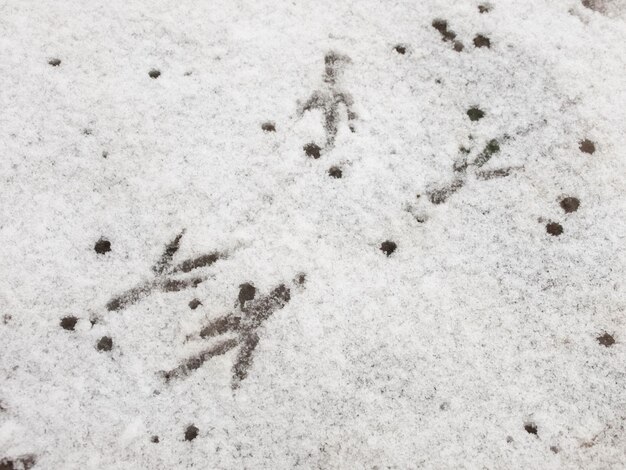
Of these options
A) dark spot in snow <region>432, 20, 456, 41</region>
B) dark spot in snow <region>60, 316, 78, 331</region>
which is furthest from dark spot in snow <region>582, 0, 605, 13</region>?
dark spot in snow <region>60, 316, 78, 331</region>

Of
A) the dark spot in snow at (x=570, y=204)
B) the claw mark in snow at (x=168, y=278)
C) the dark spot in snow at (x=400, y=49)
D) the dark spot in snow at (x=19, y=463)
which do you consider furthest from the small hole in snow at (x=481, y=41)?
the dark spot in snow at (x=19, y=463)

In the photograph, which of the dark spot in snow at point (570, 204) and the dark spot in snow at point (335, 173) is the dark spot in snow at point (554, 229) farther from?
the dark spot in snow at point (335, 173)

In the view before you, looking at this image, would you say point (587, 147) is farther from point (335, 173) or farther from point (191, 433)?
point (191, 433)

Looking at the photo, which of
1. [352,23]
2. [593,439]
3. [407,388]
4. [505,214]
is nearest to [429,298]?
[407,388]

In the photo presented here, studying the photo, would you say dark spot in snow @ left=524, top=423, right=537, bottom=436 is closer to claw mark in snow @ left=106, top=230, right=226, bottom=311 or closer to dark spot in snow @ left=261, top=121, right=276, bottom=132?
claw mark in snow @ left=106, top=230, right=226, bottom=311

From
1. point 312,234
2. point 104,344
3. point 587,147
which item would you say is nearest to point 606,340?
point 587,147
